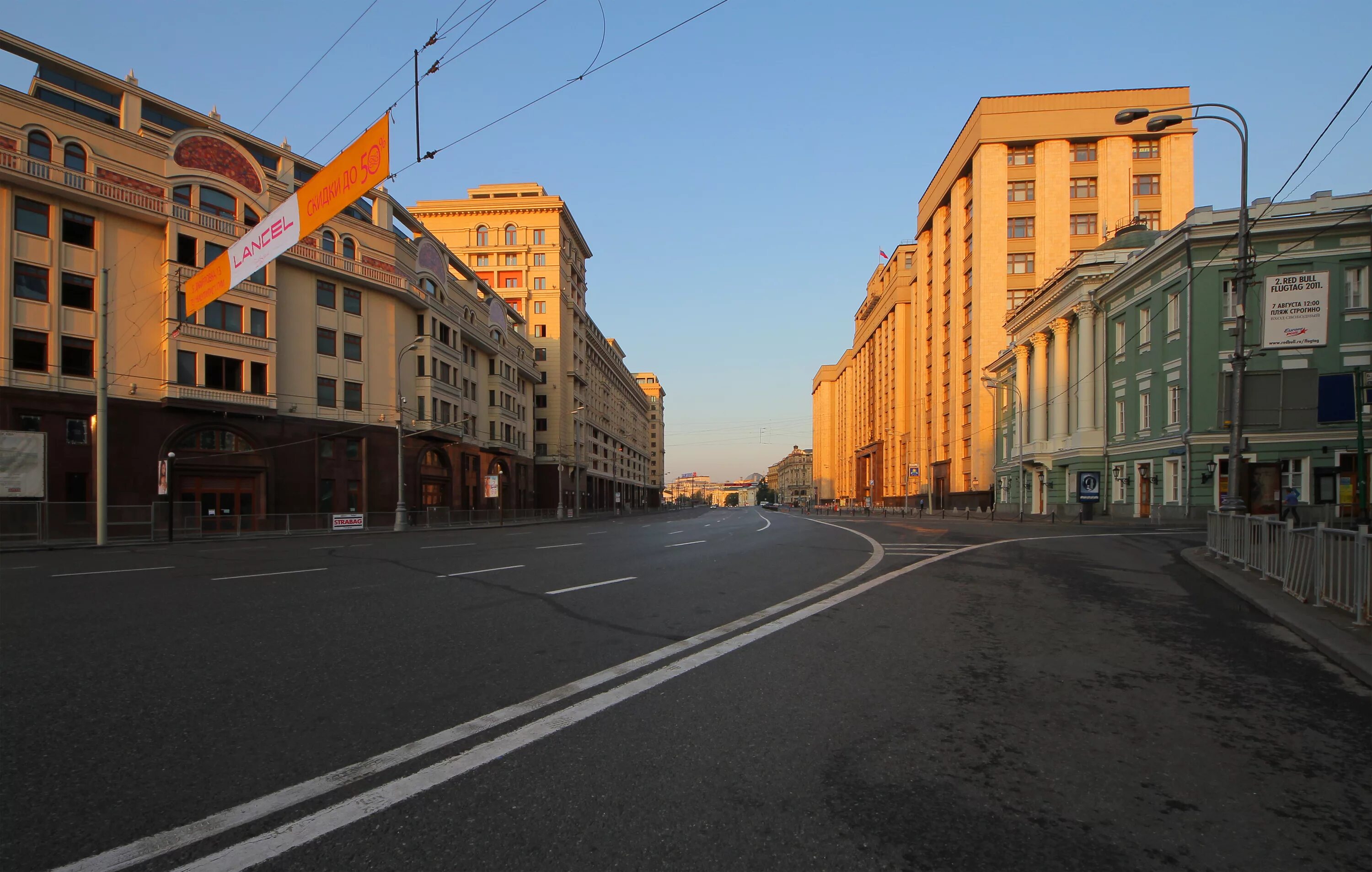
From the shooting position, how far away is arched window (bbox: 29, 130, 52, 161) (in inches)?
1041

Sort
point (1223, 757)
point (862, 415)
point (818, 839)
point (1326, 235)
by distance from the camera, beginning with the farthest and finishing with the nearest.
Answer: point (862, 415) → point (1326, 235) → point (1223, 757) → point (818, 839)

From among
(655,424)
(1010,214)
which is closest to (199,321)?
(1010,214)

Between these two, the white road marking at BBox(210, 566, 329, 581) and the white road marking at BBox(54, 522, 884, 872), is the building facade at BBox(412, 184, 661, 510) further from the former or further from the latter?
the white road marking at BBox(54, 522, 884, 872)

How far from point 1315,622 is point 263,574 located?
13915mm

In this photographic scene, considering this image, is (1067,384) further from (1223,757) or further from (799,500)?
(799,500)

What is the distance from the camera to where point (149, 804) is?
9.67 ft

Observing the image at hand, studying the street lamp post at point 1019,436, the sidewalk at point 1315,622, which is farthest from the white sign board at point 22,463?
the street lamp post at point 1019,436

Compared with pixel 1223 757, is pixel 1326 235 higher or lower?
higher

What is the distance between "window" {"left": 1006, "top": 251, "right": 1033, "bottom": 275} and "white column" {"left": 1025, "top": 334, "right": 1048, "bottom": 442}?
35.5 feet

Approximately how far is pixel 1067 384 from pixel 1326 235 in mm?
15009

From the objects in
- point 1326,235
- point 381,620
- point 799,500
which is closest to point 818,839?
point 381,620

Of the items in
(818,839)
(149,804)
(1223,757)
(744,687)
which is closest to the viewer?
(818,839)

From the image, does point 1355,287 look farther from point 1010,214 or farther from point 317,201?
point 317,201

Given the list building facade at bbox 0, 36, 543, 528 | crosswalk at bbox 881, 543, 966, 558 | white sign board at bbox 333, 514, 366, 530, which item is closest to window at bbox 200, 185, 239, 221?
building facade at bbox 0, 36, 543, 528
